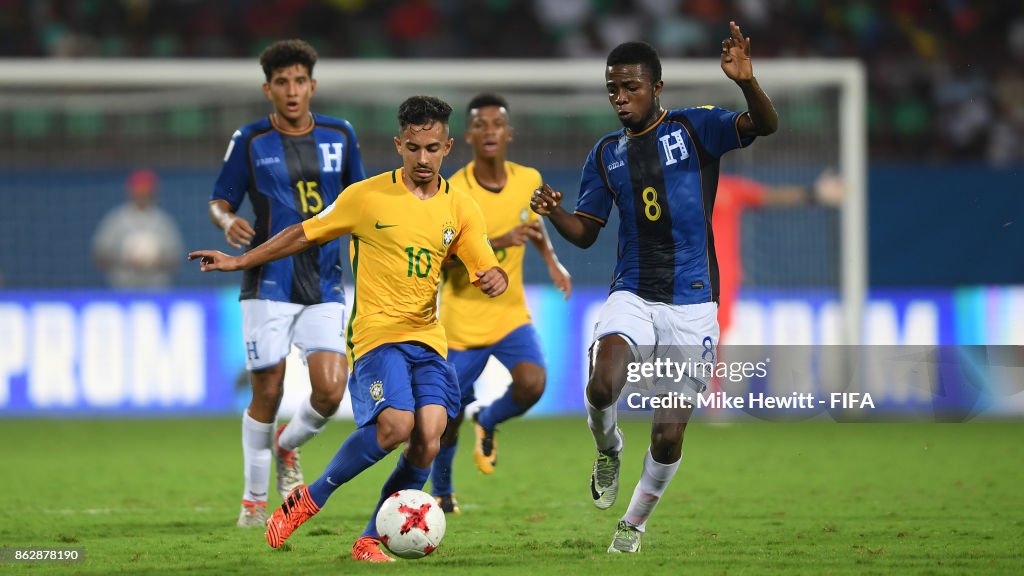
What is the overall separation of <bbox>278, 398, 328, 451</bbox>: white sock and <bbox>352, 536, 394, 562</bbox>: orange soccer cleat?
1.64m

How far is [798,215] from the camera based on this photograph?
47.3 feet

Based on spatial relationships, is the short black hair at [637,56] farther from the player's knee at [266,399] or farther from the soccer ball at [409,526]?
the player's knee at [266,399]

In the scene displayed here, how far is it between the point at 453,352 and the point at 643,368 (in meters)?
1.84

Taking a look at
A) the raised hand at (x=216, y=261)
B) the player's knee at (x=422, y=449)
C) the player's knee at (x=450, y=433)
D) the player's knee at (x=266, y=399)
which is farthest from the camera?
the player's knee at (x=450, y=433)

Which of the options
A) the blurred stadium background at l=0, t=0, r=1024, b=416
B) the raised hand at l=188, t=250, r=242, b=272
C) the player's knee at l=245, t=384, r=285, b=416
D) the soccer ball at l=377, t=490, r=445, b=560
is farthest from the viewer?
the blurred stadium background at l=0, t=0, r=1024, b=416

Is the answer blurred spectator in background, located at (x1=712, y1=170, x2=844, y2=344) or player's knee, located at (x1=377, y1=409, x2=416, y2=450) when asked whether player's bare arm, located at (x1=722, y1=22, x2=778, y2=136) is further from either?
blurred spectator in background, located at (x1=712, y1=170, x2=844, y2=344)

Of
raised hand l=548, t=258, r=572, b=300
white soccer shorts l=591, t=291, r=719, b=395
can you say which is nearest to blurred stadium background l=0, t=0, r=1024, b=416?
raised hand l=548, t=258, r=572, b=300

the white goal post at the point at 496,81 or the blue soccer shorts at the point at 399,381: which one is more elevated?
the white goal post at the point at 496,81

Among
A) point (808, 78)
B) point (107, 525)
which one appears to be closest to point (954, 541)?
point (107, 525)

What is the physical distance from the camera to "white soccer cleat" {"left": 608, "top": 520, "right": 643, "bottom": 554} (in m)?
6.45

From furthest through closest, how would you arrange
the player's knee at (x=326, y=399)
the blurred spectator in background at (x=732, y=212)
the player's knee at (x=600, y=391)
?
the blurred spectator in background at (x=732, y=212) → the player's knee at (x=326, y=399) → the player's knee at (x=600, y=391)

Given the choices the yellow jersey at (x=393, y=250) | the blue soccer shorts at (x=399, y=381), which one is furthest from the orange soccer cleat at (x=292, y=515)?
the yellow jersey at (x=393, y=250)

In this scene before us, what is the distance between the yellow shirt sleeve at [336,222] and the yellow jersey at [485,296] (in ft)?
6.23

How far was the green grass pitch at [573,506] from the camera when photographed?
20.2 feet
